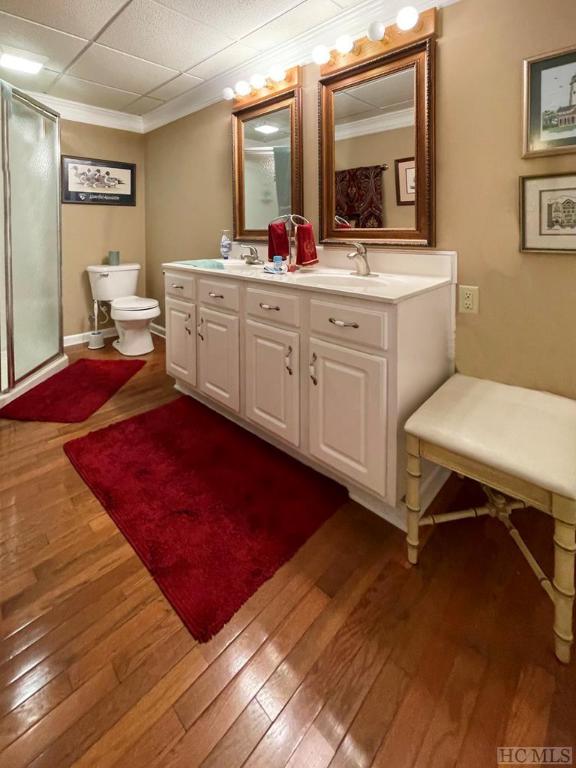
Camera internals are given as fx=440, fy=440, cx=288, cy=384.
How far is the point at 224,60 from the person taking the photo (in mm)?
2723

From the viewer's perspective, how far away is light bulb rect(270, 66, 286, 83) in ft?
8.08

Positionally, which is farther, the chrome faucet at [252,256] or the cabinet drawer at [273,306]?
the chrome faucet at [252,256]

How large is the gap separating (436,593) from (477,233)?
1385mm

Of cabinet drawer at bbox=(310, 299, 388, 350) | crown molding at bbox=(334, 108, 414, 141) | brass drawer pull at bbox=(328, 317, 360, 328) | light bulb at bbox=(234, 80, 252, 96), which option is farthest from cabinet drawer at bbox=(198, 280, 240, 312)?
light bulb at bbox=(234, 80, 252, 96)

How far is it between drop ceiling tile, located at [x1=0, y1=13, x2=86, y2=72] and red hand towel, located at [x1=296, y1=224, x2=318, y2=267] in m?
1.72

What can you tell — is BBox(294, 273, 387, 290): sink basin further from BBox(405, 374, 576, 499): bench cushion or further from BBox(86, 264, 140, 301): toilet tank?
BBox(86, 264, 140, 301): toilet tank

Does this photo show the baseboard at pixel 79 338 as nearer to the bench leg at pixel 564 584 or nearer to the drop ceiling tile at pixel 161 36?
the drop ceiling tile at pixel 161 36

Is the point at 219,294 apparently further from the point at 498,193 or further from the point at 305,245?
the point at 498,193

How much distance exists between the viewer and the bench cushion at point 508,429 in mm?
1158

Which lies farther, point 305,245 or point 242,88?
point 242,88

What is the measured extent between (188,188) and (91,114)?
1.18 meters

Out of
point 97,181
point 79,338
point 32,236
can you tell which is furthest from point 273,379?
point 97,181

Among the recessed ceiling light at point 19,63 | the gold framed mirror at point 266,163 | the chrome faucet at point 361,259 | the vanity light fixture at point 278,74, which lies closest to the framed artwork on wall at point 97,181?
the recessed ceiling light at point 19,63

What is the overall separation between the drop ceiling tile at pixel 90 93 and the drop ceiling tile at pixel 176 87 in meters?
0.22
